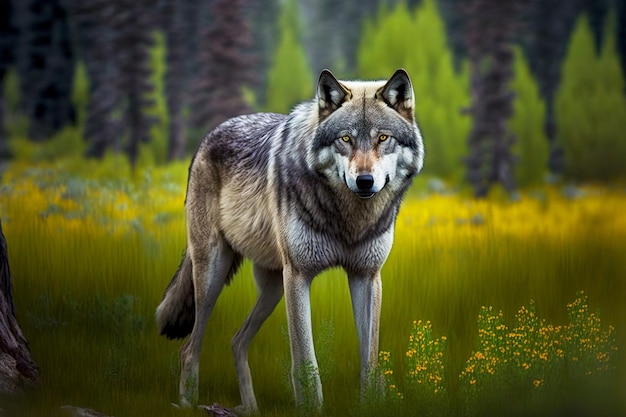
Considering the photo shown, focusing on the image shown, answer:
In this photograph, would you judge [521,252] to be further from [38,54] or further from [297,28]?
[297,28]

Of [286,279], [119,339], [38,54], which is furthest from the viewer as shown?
[38,54]

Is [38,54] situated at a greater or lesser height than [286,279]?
greater

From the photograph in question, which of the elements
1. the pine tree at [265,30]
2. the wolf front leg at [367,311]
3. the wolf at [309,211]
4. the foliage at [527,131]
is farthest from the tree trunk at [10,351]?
the pine tree at [265,30]

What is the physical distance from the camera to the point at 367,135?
4.67 metres

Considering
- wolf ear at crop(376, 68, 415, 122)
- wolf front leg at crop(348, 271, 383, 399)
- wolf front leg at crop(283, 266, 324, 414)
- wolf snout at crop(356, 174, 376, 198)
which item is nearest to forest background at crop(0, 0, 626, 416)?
wolf front leg at crop(283, 266, 324, 414)

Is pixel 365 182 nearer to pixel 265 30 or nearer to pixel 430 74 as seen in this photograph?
pixel 430 74

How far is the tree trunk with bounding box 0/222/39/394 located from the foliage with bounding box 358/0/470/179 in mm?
15001

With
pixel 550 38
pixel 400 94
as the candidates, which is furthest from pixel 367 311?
pixel 550 38

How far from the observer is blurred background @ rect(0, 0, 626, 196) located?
56.7 feet

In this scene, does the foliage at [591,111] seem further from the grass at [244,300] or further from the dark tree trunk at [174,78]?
the dark tree trunk at [174,78]

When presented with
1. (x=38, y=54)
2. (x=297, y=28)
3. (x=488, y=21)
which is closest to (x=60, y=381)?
(x=488, y=21)

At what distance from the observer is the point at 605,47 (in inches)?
740

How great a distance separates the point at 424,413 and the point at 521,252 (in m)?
3.50

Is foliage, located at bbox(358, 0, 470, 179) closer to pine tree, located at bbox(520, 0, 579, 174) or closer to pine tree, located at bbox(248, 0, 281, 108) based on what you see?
pine tree, located at bbox(520, 0, 579, 174)
